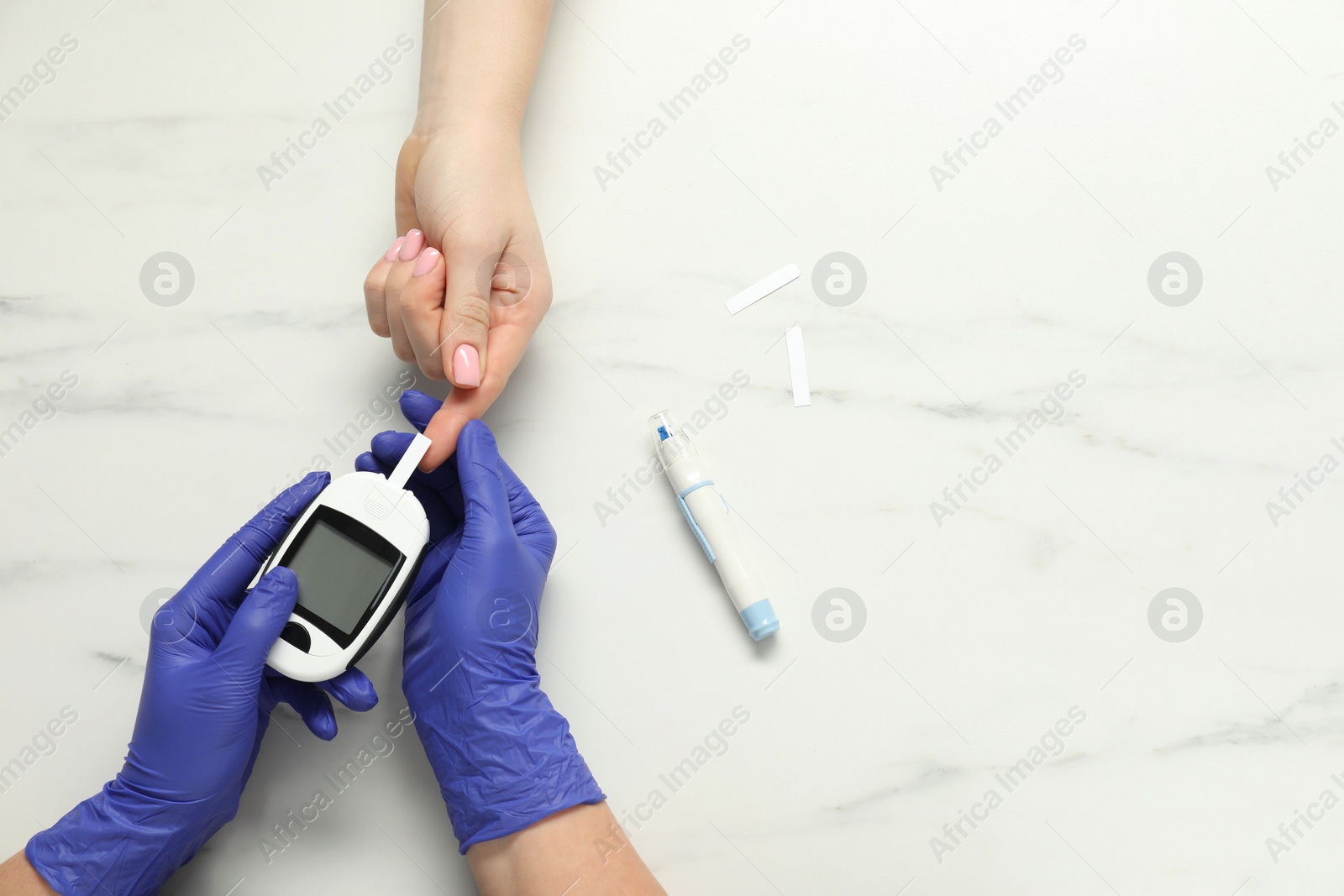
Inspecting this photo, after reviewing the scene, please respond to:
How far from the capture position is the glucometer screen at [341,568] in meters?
1.00

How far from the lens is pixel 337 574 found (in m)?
1.01

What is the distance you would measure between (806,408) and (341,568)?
68 centimetres

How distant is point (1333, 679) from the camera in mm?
1171

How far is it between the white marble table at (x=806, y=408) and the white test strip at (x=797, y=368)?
0.02 m

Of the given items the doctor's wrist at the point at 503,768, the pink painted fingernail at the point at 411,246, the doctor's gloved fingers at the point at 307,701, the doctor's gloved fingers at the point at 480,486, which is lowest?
the doctor's wrist at the point at 503,768

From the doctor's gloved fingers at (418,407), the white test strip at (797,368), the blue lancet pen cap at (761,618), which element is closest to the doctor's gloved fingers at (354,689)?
the doctor's gloved fingers at (418,407)

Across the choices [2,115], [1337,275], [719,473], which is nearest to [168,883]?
[719,473]

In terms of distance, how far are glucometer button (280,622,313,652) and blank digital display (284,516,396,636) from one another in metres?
0.03

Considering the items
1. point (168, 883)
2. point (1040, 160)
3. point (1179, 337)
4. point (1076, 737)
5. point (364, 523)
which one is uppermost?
point (1040, 160)

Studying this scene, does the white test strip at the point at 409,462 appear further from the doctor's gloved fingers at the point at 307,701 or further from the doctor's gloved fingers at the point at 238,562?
the doctor's gloved fingers at the point at 307,701

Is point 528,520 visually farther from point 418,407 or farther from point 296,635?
point 296,635

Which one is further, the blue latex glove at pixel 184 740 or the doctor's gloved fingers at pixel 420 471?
the doctor's gloved fingers at pixel 420 471

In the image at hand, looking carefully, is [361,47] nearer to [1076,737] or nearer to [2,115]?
[2,115]

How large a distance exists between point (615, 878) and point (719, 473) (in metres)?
0.56
